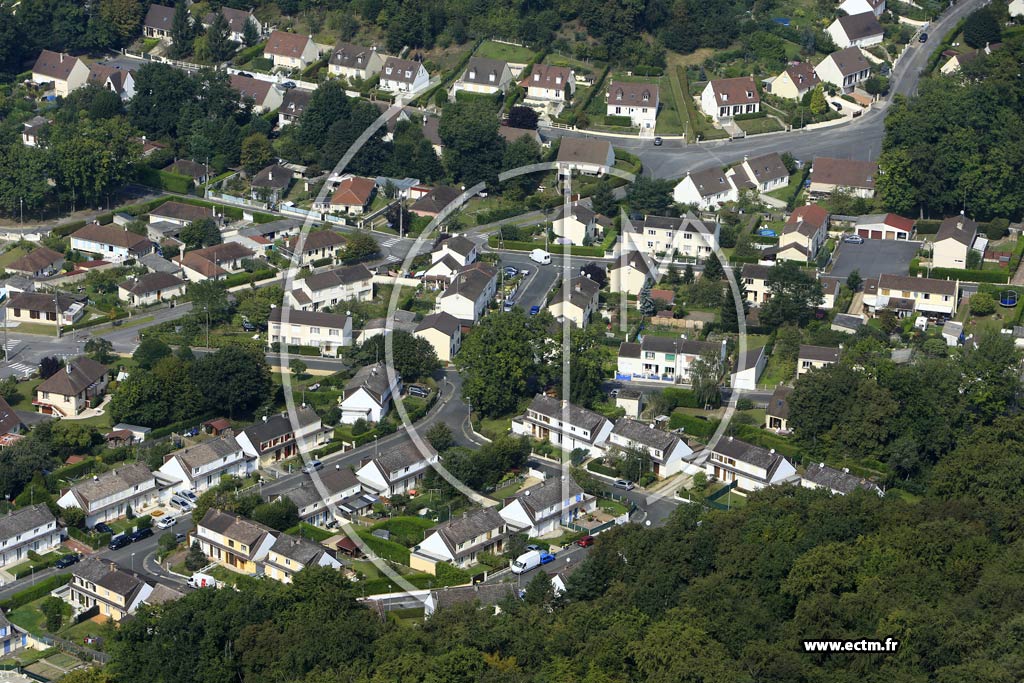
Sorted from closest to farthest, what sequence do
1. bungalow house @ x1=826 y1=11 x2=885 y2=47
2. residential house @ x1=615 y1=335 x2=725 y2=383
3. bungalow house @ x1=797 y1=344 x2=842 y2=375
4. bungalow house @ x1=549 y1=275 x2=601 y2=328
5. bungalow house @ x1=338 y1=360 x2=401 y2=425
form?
bungalow house @ x1=338 y1=360 x2=401 y2=425 < bungalow house @ x1=797 y1=344 x2=842 y2=375 < residential house @ x1=615 y1=335 x2=725 y2=383 < bungalow house @ x1=549 y1=275 x2=601 y2=328 < bungalow house @ x1=826 y1=11 x2=885 y2=47

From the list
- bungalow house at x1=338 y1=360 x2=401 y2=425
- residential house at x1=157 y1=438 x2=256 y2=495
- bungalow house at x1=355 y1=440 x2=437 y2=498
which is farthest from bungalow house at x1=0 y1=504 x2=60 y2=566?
bungalow house at x1=338 y1=360 x2=401 y2=425

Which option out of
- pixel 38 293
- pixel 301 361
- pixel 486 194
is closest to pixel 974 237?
pixel 486 194

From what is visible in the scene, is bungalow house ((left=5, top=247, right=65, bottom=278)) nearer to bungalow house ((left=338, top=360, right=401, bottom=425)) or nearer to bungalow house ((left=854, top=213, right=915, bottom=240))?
bungalow house ((left=338, top=360, right=401, bottom=425))

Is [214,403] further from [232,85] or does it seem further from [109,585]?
[232,85]

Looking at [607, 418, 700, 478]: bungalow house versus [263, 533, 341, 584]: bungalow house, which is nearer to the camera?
[263, 533, 341, 584]: bungalow house

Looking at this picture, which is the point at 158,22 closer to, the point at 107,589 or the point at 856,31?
the point at 856,31

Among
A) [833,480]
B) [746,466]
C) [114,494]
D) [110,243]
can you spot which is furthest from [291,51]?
[833,480]
